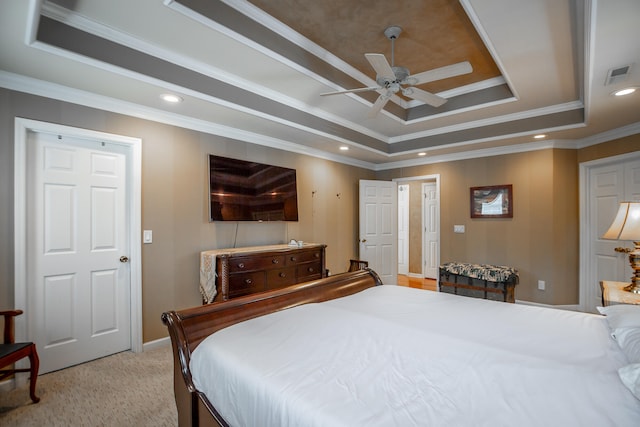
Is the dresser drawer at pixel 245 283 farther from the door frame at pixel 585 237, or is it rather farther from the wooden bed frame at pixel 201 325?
the door frame at pixel 585 237

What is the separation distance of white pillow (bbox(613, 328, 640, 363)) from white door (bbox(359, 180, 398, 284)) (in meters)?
3.94

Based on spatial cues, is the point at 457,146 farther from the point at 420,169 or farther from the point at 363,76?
the point at 363,76

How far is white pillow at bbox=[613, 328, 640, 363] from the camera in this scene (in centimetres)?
117

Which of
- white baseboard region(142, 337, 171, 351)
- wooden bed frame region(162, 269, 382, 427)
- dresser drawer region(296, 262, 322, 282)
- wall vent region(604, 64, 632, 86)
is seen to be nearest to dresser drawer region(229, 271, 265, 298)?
dresser drawer region(296, 262, 322, 282)

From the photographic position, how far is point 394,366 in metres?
1.15

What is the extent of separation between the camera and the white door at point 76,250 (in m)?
2.44

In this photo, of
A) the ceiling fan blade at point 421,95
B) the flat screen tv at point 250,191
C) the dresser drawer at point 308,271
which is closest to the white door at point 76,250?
the flat screen tv at point 250,191

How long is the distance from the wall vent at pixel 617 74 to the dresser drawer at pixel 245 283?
3479mm

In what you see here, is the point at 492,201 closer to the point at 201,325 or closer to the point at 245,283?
the point at 245,283

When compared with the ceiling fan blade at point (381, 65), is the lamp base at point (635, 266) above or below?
below

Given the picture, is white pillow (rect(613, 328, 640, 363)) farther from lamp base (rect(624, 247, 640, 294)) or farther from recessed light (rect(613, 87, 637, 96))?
recessed light (rect(613, 87, 637, 96))

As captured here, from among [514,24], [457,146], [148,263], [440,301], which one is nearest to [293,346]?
[440,301]

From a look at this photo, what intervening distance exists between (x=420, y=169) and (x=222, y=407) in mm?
4899

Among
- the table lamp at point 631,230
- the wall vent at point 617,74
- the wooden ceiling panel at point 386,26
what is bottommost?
the table lamp at point 631,230
